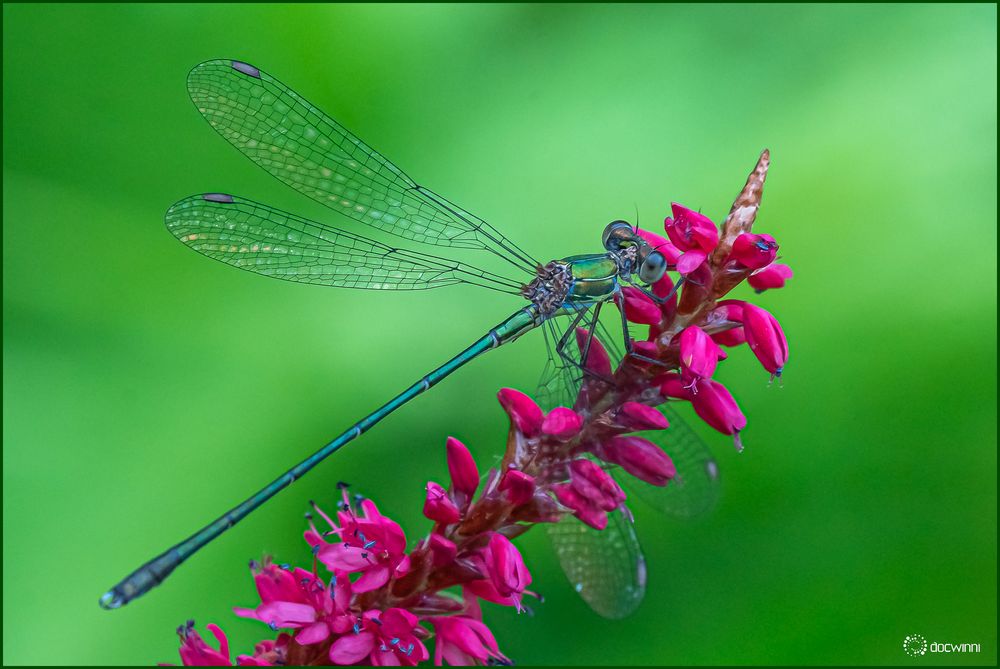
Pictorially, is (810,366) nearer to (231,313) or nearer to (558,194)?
(558,194)

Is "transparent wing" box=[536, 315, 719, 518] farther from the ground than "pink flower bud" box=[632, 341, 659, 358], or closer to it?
closer to it

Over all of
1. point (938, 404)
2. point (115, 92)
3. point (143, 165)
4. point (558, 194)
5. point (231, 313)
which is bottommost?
point (938, 404)

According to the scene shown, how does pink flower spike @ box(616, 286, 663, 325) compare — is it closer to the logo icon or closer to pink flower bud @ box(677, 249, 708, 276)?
pink flower bud @ box(677, 249, 708, 276)

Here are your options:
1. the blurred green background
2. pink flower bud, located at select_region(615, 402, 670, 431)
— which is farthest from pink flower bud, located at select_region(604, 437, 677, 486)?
the blurred green background

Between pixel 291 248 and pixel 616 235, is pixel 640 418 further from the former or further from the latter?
pixel 291 248

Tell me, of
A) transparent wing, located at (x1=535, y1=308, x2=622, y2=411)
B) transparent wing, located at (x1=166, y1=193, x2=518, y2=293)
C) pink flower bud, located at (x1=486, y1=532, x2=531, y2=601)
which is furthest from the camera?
transparent wing, located at (x1=166, y1=193, x2=518, y2=293)

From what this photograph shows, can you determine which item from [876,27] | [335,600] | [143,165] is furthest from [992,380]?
[143,165]
